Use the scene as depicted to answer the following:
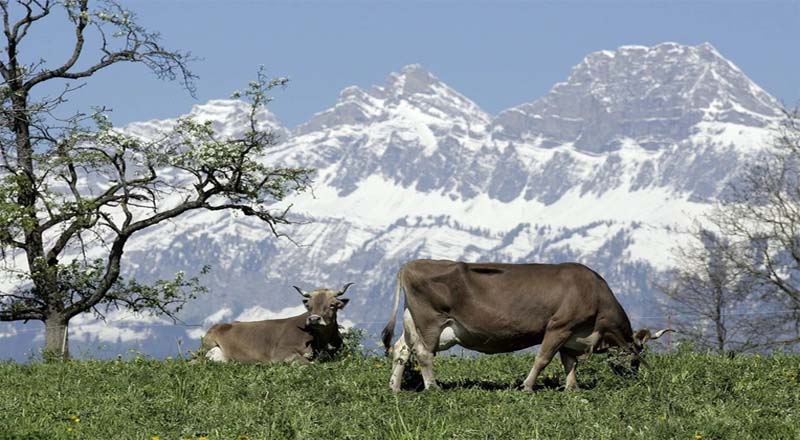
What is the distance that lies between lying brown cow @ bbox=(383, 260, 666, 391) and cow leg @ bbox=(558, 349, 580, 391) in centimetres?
2

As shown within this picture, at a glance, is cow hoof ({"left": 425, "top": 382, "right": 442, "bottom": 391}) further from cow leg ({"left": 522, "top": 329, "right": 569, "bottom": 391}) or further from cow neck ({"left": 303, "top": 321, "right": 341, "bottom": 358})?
cow neck ({"left": 303, "top": 321, "right": 341, "bottom": 358})

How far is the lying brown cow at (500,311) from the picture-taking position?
18.4 meters

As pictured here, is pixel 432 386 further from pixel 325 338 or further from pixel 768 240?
pixel 768 240

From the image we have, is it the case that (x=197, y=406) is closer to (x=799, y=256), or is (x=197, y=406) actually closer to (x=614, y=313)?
(x=614, y=313)

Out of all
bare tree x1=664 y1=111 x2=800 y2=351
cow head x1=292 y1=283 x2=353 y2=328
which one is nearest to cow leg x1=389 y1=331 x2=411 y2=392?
cow head x1=292 y1=283 x2=353 y2=328

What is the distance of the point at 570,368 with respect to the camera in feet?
60.0

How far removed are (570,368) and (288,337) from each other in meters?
8.83

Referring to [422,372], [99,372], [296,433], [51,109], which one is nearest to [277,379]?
[422,372]

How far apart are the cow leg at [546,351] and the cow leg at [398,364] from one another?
1826mm

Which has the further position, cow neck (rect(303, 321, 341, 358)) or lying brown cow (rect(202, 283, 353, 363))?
cow neck (rect(303, 321, 341, 358))

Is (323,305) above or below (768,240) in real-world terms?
below

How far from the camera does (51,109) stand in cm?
2869

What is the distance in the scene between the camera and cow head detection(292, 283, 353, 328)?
960 inches

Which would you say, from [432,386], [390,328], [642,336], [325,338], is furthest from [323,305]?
[642,336]
